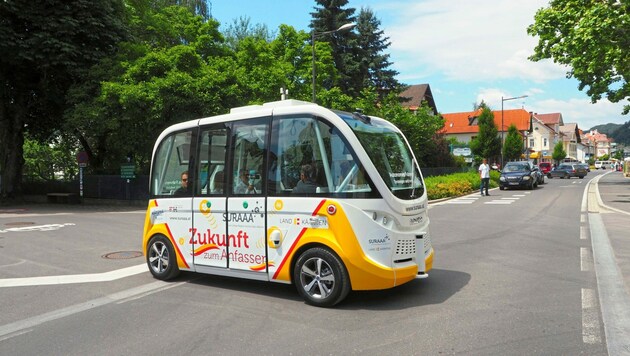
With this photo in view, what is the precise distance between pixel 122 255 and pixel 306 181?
565 cm

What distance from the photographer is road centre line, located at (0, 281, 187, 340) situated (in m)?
5.28

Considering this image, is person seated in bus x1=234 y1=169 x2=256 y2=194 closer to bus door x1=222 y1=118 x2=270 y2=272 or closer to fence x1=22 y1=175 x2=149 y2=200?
bus door x1=222 y1=118 x2=270 y2=272

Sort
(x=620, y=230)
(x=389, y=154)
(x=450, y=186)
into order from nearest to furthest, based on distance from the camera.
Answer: (x=389, y=154) < (x=620, y=230) < (x=450, y=186)

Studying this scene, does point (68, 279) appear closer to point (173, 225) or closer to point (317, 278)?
point (173, 225)

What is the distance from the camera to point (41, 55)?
22.2 metres

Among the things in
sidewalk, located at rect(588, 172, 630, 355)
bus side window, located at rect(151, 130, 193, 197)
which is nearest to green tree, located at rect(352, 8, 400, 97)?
sidewalk, located at rect(588, 172, 630, 355)

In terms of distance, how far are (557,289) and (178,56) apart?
65.7ft

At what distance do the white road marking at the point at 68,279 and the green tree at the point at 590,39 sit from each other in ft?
62.4

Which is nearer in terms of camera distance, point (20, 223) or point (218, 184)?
point (218, 184)

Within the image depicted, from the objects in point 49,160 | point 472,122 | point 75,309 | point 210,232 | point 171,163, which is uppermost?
point 472,122

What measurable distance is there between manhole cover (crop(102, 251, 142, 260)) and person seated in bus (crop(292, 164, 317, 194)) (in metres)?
5.18

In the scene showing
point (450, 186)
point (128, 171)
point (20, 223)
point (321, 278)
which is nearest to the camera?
point (321, 278)

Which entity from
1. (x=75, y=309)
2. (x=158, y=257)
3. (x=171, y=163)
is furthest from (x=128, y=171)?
(x=75, y=309)

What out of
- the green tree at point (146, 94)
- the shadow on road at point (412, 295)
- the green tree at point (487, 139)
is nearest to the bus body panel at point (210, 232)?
the shadow on road at point (412, 295)
